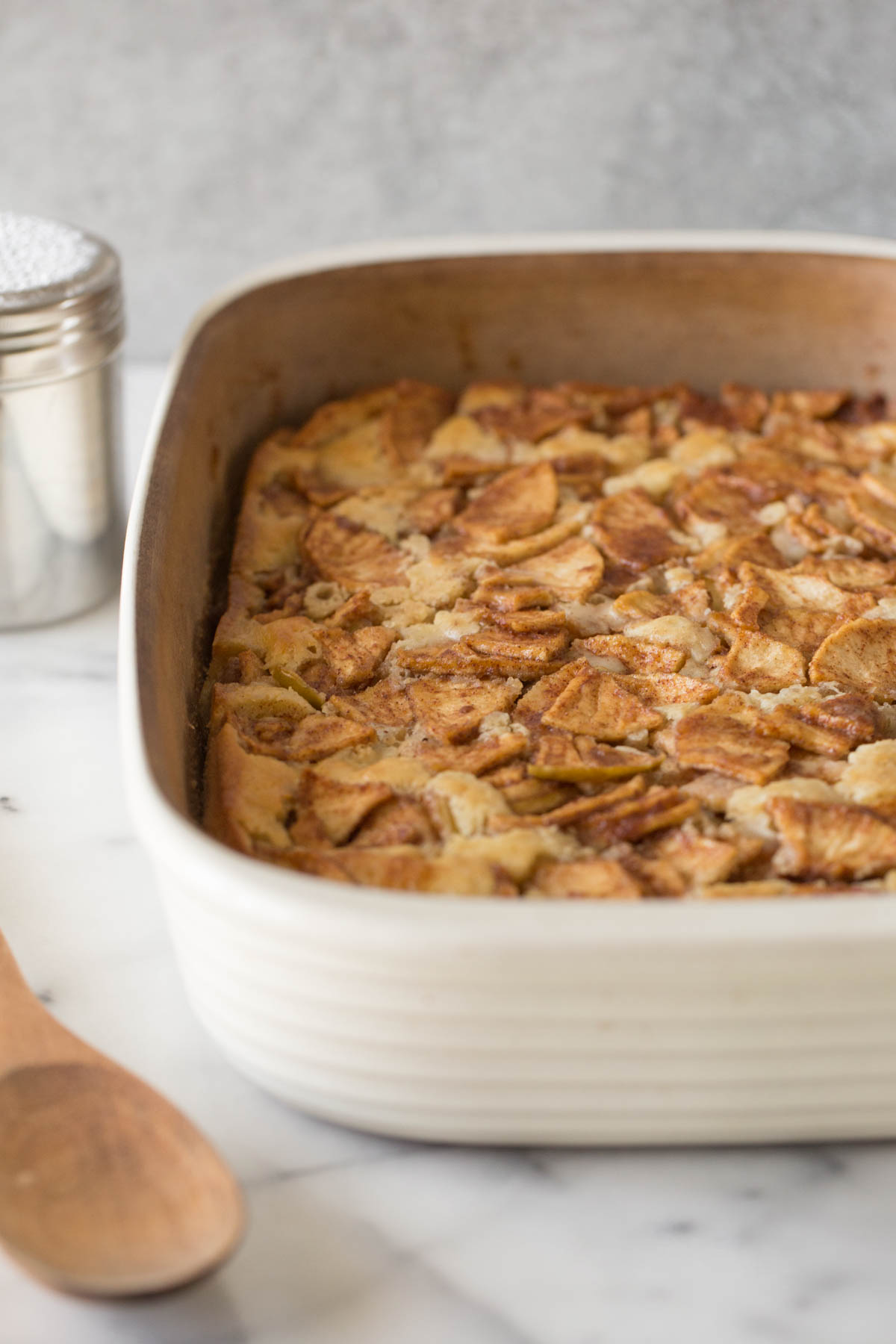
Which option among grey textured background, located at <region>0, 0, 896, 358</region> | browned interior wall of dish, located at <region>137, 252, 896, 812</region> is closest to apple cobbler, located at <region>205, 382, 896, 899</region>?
browned interior wall of dish, located at <region>137, 252, 896, 812</region>

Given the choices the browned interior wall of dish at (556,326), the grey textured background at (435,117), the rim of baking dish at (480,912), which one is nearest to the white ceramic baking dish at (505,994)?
the rim of baking dish at (480,912)

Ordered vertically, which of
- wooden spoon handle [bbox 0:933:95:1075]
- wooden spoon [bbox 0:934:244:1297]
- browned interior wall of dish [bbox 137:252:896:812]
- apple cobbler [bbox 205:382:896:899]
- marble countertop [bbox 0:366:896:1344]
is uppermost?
browned interior wall of dish [bbox 137:252:896:812]

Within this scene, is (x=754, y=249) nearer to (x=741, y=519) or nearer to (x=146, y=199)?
(x=741, y=519)

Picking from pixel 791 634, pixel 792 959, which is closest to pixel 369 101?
pixel 791 634

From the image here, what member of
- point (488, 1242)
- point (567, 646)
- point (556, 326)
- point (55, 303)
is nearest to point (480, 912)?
point (488, 1242)

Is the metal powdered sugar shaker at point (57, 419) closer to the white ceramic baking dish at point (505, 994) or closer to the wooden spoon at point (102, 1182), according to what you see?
the white ceramic baking dish at point (505, 994)

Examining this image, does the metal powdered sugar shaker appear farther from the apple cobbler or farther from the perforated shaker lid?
the apple cobbler
